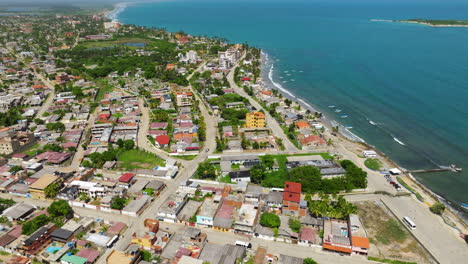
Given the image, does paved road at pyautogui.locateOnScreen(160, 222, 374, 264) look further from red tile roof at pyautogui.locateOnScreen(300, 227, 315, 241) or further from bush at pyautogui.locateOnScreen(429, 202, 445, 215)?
bush at pyautogui.locateOnScreen(429, 202, 445, 215)

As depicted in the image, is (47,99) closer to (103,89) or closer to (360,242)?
(103,89)

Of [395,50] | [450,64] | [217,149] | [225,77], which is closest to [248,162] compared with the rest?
[217,149]

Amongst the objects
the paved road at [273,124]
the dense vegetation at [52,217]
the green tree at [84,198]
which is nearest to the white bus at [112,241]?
the dense vegetation at [52,217]

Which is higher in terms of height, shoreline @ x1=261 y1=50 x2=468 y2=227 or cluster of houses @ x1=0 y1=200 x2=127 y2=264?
shoreline @ x1=261 y1=50 x2=468 y2=227

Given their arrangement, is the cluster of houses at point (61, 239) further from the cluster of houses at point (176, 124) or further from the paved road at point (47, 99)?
the paved road at point (47, 99)

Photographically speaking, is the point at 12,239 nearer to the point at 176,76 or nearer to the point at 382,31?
the point at 176,76

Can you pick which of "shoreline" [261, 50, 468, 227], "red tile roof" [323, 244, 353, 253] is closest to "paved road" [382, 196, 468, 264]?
"shoreline" [261, 50, 468, 227]
